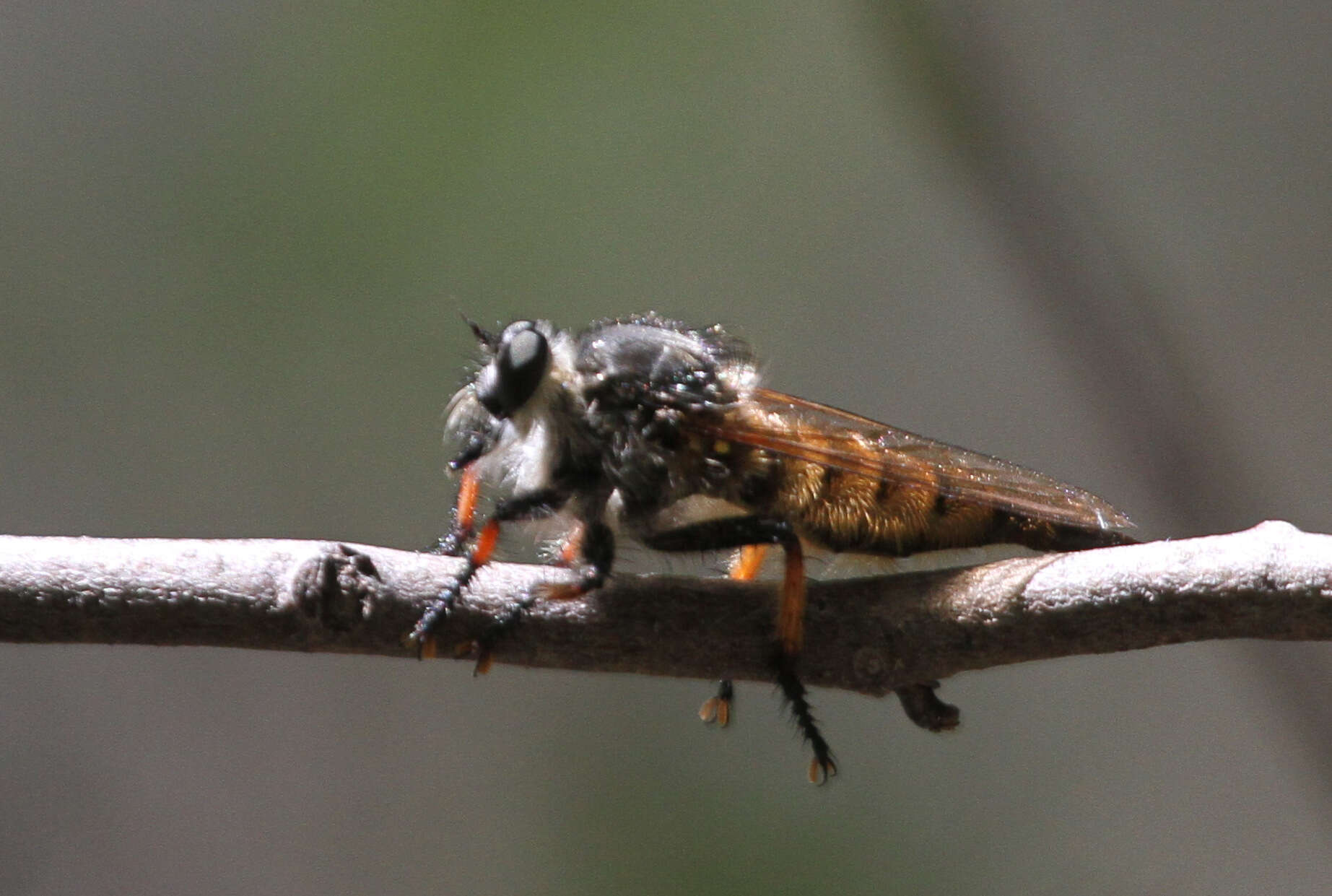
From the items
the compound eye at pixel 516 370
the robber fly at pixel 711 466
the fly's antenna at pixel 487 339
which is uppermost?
the fly's antenna at pixel 487 339

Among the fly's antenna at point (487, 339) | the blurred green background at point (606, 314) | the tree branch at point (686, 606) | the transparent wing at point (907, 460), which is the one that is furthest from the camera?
the blurred green background at point (606, 314)

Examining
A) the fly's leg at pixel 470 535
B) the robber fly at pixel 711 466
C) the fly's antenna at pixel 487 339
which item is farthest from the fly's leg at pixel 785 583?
the fly's antenna at pixel 487 339

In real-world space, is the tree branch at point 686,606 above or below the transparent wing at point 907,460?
below

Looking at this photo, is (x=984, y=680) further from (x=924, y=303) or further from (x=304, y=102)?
(x=304, y=102)

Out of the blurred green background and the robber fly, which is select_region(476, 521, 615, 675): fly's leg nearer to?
the robber fly

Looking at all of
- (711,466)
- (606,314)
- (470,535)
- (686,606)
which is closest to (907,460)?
(711,466)

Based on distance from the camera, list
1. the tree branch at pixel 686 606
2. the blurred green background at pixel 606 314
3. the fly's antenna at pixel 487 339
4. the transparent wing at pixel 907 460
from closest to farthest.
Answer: the tree branch at pixel 686 606 → the transparent wing at pixel 907 460 → the fly's antenna at pixel 487 339 → the blurred green background at pixel 606 314

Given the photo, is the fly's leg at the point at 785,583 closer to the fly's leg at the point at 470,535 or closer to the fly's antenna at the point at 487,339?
the fly's leg at the point at 470,535

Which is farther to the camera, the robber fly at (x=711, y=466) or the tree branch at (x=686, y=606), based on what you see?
the robber fly at (x=711, y=466)

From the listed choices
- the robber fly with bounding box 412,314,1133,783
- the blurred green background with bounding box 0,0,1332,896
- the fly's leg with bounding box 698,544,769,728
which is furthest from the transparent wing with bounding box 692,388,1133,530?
the blurred green background with bounding box 0,0,1332,896
